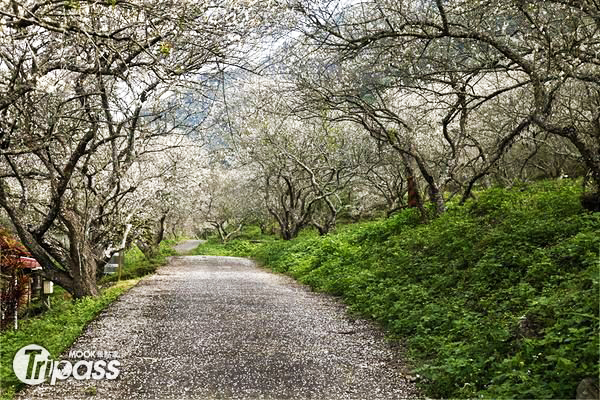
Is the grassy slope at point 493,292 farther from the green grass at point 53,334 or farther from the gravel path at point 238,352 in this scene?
the green grass at point 53,334

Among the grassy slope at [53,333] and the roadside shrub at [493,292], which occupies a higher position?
the roadside shrub at [493,292]

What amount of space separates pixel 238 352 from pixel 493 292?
138 inches

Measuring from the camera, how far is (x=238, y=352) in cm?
718

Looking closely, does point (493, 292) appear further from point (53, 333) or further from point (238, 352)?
point (53, 333)

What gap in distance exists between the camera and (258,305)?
1092 centimetres

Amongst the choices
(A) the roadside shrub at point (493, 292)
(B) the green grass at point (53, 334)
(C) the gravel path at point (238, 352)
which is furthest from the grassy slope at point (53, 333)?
(A) the roadside shrub at point (493, 292)

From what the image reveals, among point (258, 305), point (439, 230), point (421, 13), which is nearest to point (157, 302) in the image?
point (258, 305)

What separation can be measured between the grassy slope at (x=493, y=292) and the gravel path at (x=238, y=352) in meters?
0.54

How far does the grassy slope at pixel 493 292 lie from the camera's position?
505 centimetres

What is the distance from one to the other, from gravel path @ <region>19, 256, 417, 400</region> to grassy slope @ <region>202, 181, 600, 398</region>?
1.77 ft

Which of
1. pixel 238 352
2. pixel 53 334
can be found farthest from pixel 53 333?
pixel 238 352

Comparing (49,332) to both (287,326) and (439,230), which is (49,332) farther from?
(439,230)

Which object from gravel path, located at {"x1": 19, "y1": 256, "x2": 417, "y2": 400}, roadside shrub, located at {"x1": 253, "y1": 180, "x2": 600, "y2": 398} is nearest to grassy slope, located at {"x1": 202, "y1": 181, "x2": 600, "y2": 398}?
roadside shrub, located at {"x1": 253, "y1": 180, "x2": 600, "y2": 398}

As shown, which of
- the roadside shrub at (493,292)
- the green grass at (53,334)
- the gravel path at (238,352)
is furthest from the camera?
the green grass at (53,334)
